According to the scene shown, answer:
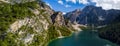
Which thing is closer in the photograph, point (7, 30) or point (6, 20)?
point (7, 30)

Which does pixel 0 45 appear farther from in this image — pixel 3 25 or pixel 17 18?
pixel 17 18

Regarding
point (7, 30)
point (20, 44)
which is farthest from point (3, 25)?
point (20, 44)

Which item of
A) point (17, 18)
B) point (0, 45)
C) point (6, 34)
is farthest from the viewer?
point (17, 18)

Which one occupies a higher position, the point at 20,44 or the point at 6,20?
the point at 6,20

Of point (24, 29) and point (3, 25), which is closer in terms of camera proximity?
point (3, 25)

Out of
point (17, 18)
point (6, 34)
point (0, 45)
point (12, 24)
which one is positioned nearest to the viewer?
point (0, 45)

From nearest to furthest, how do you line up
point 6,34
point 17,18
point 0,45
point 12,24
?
point 0,45 → point 6,34 → point 12,24 → point 17,18

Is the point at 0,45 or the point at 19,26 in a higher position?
the point at 19,26

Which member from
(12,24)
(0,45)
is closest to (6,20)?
(12,24)

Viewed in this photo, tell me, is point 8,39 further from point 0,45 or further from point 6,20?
point 6,20
